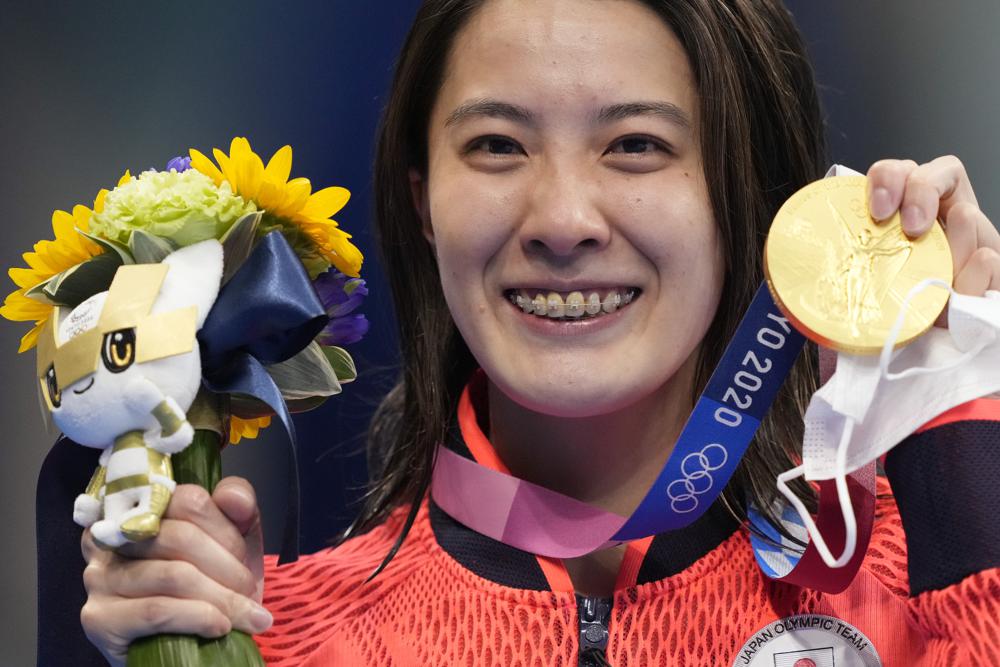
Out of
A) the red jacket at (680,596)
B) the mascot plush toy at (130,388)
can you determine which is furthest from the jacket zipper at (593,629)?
the mascot plush toy at (130,388)

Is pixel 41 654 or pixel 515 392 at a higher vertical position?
pixel 515 392

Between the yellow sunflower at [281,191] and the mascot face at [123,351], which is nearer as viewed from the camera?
the mascot face at [123,351]

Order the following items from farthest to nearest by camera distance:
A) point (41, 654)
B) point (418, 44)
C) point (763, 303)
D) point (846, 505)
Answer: point (418, 44), point (41, 654), point (763, 303), point (846, 505)

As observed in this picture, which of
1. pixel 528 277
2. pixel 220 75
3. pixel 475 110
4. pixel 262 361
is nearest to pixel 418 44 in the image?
pixel 475 110

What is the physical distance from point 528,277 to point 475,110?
0.80 feet

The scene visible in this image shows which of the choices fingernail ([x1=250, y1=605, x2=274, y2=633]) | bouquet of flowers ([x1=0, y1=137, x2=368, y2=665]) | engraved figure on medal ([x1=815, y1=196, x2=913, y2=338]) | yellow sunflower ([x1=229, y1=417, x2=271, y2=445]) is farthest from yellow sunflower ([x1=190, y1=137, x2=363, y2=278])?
engraved figure on medal ([x1=815, y1=196, x2=913, y2=338])

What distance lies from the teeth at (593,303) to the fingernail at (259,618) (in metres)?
0.57

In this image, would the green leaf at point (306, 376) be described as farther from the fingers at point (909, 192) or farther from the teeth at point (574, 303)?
the fingers at point (909, 192)

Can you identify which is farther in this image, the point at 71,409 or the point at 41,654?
the point at 41,654

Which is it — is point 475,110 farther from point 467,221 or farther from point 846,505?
point 846,505

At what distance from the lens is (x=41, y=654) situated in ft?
5.72

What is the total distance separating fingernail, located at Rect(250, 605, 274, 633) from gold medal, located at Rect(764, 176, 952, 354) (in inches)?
26.3

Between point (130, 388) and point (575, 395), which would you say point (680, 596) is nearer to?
point (575, 395)

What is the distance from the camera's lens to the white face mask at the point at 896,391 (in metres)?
1.47
